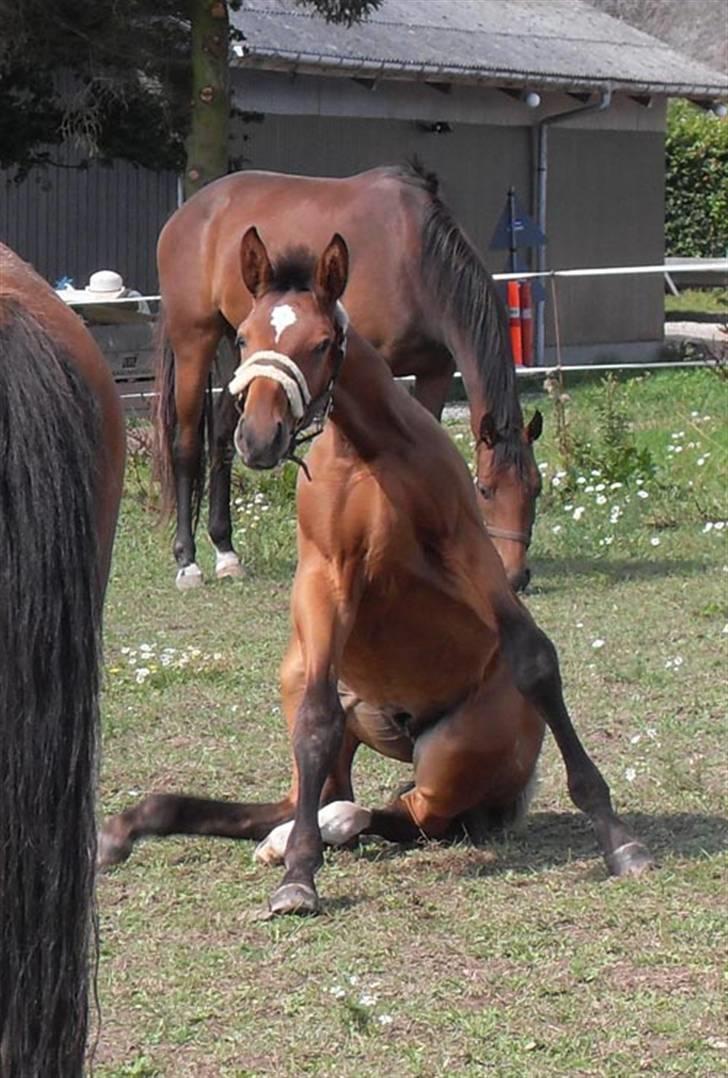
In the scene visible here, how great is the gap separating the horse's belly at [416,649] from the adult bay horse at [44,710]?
2.39m

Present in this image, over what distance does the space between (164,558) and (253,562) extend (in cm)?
57

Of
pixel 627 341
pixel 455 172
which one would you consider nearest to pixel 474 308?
pixel 455 172

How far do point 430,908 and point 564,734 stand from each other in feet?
2.09

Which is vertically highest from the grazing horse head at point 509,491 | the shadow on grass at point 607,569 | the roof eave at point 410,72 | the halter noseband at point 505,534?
the roof eave at point 410,72

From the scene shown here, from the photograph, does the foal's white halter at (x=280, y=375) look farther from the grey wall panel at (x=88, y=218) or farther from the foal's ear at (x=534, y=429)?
the grey wall panel at (x=88, y=218)

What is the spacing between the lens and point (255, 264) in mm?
4449

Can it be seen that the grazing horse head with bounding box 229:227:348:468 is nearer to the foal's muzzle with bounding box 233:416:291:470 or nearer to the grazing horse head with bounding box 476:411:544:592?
the foal's muzzle with bounding box 233:416:291:470

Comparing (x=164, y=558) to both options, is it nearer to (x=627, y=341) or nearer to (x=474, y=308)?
(x=474, y=308)

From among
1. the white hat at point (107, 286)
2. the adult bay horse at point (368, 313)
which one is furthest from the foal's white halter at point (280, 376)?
the white hat at point (107, 286)

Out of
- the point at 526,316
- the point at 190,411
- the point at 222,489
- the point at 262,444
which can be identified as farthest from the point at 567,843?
the point at 526,316

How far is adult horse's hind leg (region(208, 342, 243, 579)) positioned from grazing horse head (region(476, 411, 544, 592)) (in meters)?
2.08

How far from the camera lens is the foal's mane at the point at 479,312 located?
275 inches

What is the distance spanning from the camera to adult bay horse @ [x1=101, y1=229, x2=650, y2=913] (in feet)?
14.2

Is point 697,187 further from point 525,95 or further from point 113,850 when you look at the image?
point 113,850
